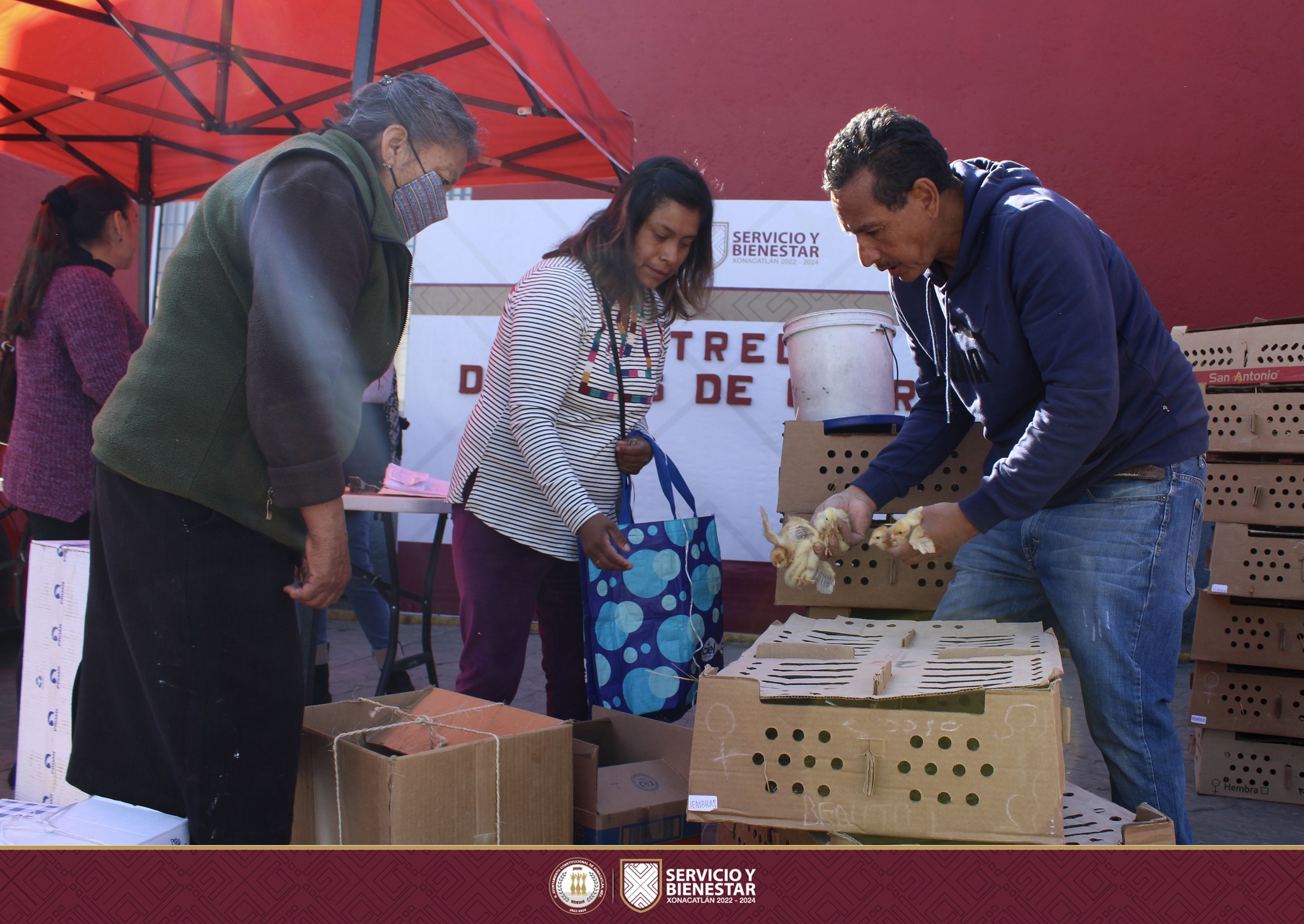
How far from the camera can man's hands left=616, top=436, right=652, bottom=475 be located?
8.14ft

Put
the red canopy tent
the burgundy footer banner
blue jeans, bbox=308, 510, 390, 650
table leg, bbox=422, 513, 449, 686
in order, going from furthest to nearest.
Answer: blue jeans, bbox=308, 510, 390, 650
table leg, bbox=422, 513, 449, 686
the red canopy tent
the burgundy footer banner

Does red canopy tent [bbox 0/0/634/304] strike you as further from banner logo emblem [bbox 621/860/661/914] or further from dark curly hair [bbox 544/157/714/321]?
banner logo emblem [bbox 621/860/661/914]

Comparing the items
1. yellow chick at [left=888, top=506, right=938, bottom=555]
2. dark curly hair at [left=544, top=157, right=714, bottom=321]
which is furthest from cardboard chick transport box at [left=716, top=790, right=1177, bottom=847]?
dark curly hair at [left=544, top=157, right=714, bottom=321]

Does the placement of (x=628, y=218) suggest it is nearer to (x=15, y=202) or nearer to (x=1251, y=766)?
(x=1251, y=766)

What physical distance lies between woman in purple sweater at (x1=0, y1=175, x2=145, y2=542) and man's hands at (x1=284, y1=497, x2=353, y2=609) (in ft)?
5.90

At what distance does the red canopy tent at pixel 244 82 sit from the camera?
3506mm

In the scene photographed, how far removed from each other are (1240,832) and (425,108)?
3359 millimetres

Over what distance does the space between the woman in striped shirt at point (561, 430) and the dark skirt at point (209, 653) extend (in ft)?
2.47

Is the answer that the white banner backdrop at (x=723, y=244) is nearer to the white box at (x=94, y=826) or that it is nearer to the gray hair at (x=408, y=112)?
the gray hair at (x=408, y=112)

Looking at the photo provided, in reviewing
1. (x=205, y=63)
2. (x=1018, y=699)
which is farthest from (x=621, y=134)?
(x=1018, y=699)

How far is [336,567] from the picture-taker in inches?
62.9

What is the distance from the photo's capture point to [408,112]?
5.84 ft

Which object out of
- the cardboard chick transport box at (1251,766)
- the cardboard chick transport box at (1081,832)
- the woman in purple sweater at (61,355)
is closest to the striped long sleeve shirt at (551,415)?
the cardboard chick transport box at (1081,832)

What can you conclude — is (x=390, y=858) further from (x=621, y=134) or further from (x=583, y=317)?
(x=621, y=134)
